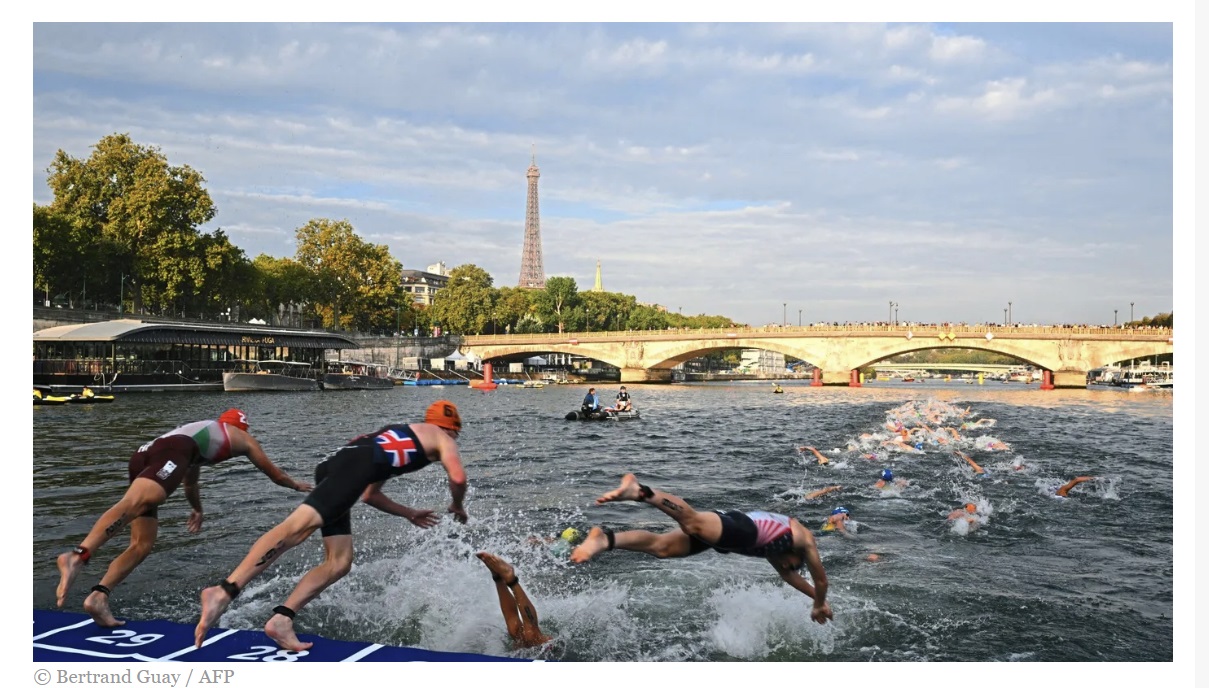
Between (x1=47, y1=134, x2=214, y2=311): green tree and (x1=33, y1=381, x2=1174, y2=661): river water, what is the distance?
4407 centimetres

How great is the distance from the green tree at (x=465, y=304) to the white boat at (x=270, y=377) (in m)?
49.6

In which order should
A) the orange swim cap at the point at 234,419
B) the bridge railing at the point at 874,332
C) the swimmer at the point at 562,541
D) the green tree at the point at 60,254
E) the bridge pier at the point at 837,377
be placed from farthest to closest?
the bridge pier at the point at 837,377, the bridge railing at the point at 874,332, the green tree at the point at 60,254, the swimmer at the point at 562,541, the orange swim cap at the point at 234,419

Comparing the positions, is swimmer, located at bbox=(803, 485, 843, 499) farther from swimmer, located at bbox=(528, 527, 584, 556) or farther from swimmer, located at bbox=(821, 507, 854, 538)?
swimmer, located at bbox=(528, 527, 584, 556)

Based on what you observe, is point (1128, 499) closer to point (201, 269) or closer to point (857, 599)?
point (857, 599)

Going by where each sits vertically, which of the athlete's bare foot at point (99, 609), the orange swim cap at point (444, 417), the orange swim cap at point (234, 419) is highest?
the orange swim cap at point (444, 417)

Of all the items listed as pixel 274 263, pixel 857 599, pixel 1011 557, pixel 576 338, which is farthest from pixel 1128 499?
pixel 274 263

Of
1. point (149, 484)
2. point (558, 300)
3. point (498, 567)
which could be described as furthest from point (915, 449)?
point (558, 300)

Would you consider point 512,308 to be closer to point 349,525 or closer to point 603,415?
point 603,415

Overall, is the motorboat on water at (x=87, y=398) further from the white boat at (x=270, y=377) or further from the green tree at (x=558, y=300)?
the green tree at (x=558, y=300)

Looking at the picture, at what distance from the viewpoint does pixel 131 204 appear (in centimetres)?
6719

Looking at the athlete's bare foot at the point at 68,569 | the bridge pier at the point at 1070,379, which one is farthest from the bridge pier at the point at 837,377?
the athlete's bare foot at the point at 68,569

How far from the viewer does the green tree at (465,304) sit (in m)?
124

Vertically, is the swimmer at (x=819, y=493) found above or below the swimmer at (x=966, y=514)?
below

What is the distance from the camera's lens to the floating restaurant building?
52875 millimetres
